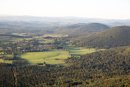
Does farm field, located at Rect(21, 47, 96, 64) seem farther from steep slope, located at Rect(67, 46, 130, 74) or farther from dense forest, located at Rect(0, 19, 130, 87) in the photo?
steep slope, located at Rect(67, 46, 130, 74)

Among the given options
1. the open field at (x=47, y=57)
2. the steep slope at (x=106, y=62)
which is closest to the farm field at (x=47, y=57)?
the open field at (x=47, y=57)

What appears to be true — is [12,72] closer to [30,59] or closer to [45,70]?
[45,70]

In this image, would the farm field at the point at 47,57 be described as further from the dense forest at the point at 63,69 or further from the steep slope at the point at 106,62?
the steep slope at the point at 106,62

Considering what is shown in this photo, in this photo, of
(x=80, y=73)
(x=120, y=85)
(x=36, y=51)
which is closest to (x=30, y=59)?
(x=36, y=51)

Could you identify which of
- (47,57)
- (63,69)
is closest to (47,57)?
(47,57)

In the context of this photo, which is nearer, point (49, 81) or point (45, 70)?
point (49, 81)

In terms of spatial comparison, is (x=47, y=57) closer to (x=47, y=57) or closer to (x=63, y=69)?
(x=47, y=57)

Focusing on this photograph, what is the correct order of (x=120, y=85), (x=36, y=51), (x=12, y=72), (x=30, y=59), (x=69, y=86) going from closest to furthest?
(x=120, y=85) → (x=69, y=86) → (x=12, y=72) → (x=30, y=59) → (x=36, y=51)

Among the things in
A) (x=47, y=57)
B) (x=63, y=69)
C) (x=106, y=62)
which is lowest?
(x=47, y=57)
